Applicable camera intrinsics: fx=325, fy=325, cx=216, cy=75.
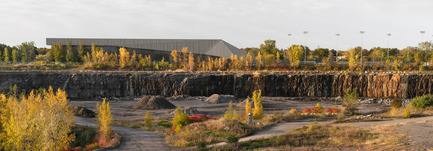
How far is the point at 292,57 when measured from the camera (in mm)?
75438

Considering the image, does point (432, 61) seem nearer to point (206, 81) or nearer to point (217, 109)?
point (206, 81)

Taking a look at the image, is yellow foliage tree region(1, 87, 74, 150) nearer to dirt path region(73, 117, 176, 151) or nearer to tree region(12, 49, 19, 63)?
dirt path region(73, 117, 176, 151)

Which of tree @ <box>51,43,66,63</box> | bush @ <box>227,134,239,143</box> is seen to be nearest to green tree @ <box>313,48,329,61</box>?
tree @ <box>51,43,66,63</box>

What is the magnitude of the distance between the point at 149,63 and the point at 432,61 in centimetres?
6622

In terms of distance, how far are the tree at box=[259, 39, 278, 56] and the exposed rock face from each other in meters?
38.6

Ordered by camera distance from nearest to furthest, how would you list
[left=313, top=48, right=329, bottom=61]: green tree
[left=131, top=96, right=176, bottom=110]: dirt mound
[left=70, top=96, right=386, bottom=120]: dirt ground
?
1. [left=70, top=96, right=386, bottom=120]: dirt ground
2. [left=131, top=96, right=176, bottom=110]: dirt mound
3. [left=313, top=48, right=329, bottom=61]: green tree

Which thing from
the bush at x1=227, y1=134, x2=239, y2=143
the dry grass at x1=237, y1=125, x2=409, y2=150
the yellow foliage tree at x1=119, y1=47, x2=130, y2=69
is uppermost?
the yellow foliage tree at x1=119, y1=47, x2=130, y2=69

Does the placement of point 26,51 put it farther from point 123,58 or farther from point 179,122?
point 179,122

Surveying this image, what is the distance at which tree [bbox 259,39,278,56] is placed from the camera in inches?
3676

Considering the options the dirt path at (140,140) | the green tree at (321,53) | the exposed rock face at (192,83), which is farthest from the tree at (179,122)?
the green tree at (321,53)

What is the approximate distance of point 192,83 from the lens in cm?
5456

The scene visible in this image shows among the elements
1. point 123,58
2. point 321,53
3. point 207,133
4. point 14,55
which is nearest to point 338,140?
point 207,133

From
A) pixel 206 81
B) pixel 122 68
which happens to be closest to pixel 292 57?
pixel 206 81

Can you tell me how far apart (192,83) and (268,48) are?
45546 mm
